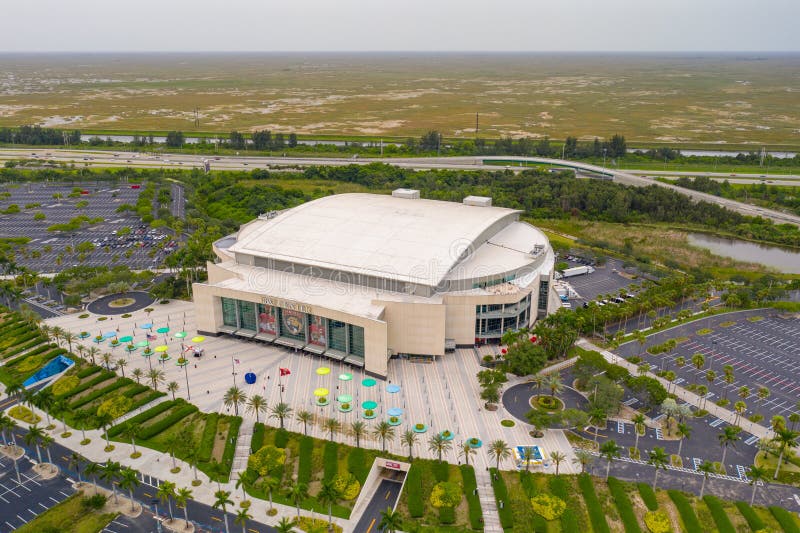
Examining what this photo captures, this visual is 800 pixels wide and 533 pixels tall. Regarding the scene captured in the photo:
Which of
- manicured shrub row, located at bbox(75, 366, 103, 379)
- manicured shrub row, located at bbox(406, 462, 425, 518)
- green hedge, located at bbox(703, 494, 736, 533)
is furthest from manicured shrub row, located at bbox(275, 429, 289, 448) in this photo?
green hedge, located at bbox(703, 494, 736, 533)

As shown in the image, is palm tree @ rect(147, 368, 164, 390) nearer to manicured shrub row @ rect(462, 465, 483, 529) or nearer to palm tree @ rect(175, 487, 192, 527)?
palm tree @ rect(175, 487, 192, 527)

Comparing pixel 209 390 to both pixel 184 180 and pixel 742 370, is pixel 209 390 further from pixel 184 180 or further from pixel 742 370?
pixel 184 180

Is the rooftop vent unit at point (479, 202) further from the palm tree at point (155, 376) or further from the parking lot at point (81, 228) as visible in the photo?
the parking lot at point (81, 228)

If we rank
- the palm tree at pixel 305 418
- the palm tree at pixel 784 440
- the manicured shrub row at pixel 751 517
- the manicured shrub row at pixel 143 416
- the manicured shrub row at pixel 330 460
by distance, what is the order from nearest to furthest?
the manicured shrub row at pixel 751 517
the palm tree at pixel 784 440
the manicured shrub row at pixel 330 460
the palm tree at pixel 305 418
the manicured shrub row at pixel 143 416

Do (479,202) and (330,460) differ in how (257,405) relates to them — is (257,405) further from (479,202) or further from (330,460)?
(479,202)

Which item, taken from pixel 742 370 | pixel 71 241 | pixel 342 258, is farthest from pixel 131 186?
pixel 742 370

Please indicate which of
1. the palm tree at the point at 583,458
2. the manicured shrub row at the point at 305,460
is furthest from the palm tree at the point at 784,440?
the manicured shrub row at the point at 305,460
